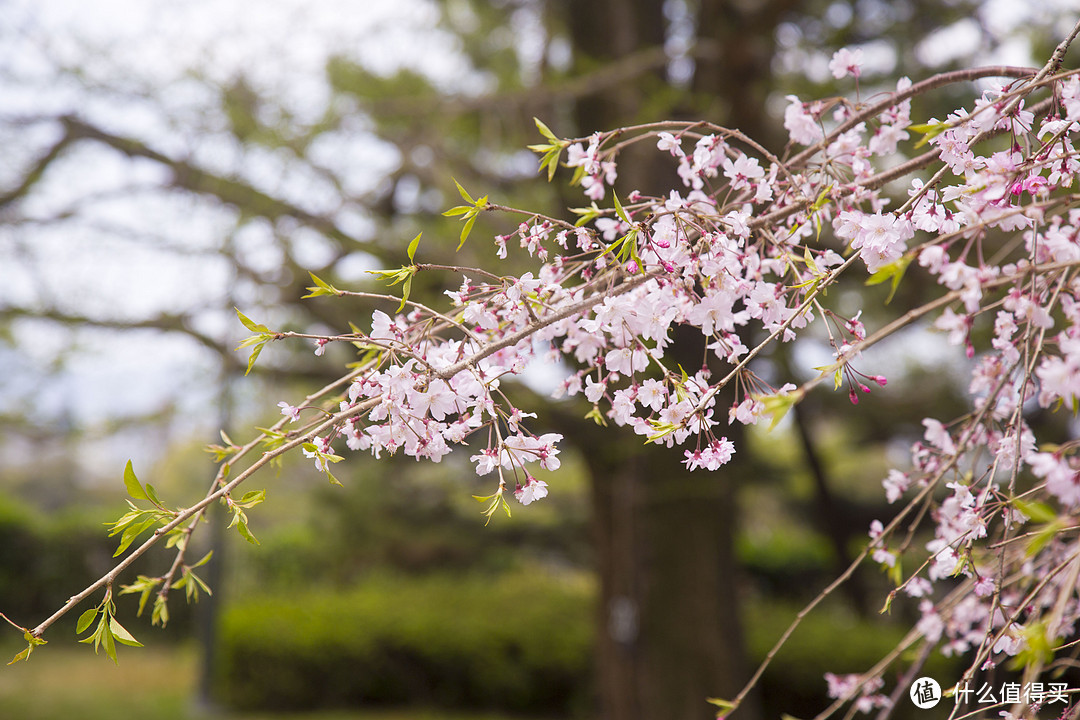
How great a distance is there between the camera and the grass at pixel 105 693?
5.62m

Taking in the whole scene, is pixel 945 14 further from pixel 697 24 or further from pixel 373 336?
pixel 373 336

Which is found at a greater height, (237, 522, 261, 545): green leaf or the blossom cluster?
the blossom cluster

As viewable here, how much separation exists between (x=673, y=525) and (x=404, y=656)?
3.58m

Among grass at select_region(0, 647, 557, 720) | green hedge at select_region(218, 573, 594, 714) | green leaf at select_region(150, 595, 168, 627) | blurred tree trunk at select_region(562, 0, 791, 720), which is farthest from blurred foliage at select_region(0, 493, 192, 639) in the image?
green leaf at select_region(150, 595, 168, 627)

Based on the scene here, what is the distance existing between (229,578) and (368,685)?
395 centimetres

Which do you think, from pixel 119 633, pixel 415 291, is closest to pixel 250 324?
pixel 119 633

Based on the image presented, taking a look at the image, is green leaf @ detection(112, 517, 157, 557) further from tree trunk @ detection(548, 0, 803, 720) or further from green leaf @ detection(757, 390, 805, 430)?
tree trunk @ detection(548, 0, 803, 720)

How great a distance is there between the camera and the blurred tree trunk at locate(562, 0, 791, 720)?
3613 mm

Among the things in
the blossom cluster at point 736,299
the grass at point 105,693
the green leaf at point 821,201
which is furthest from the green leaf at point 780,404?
the grass at point 105,693

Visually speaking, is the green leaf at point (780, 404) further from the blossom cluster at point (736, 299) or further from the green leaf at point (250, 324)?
the green leaf at point (250, 324)

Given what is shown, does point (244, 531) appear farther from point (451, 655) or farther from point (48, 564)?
point (48, 564)

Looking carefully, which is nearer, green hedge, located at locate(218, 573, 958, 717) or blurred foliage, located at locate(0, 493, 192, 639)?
green hedge, located at locate(218, 573, 958, 717)

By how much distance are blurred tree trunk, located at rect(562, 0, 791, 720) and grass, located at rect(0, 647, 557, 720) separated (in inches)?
108

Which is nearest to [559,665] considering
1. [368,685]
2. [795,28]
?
[368,685]
